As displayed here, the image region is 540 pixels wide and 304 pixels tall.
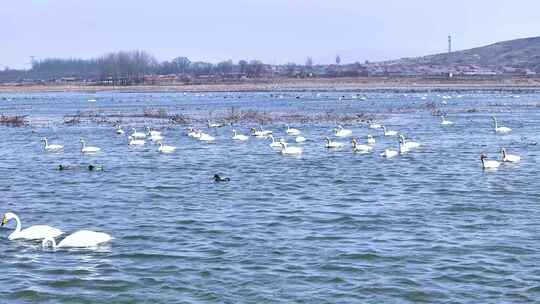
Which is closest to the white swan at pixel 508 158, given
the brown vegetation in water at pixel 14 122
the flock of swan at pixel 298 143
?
the flock of swan at pixel 298 143

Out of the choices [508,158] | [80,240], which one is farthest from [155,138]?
[80,240]

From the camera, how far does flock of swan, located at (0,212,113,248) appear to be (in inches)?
669

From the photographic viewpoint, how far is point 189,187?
25438mm

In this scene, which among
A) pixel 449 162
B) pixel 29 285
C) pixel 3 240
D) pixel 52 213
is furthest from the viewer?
pixel 449 162

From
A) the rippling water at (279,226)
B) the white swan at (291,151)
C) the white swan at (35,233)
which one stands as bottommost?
the rippling water at (279,226)

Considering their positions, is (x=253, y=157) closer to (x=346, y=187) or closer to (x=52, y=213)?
(x=346, y=187)

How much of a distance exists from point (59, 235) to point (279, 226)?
181 inches

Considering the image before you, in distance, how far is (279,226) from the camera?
19.0m

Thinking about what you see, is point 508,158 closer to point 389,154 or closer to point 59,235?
point 389,154

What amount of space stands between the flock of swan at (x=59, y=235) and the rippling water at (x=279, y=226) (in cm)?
23

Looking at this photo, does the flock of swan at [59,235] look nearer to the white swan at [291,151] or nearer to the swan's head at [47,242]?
the swan's head at [47,242]

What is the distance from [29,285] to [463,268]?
7.26 metres

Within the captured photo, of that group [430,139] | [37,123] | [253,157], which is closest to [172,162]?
[253,157]

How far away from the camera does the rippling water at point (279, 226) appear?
14.2 m
